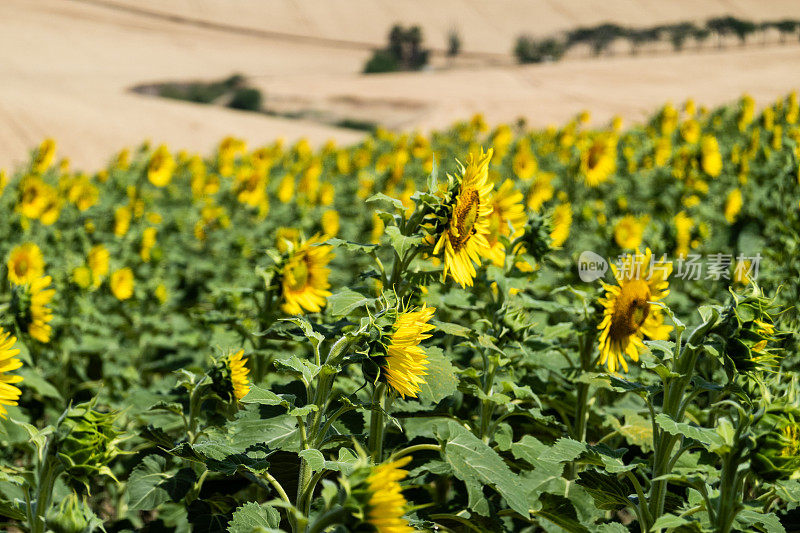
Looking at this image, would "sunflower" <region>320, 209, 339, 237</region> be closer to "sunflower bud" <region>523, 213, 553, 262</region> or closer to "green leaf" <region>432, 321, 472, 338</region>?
"sunflower bud" <region>523, 213, 553, 262</region>

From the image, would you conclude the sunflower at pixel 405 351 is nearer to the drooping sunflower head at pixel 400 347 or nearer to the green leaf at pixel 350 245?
the drooping sunflower head at pixel 400 347

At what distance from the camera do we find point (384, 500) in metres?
1.05

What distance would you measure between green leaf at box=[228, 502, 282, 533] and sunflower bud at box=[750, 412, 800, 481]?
93cm

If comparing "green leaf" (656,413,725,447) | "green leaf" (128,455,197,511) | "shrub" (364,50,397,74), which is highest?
"shrub" (364,50,397,74)

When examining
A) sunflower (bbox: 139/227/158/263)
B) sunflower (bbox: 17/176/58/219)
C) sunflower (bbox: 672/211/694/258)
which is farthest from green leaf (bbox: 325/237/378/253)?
sunflower (bbox: 17/176/58/219)

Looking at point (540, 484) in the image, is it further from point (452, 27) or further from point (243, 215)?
point (452, 27)

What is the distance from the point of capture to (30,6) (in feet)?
182

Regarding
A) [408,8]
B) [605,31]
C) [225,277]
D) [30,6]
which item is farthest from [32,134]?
[408,8]

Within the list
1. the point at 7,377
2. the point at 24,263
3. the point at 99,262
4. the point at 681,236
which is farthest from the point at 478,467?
the point at 99,262

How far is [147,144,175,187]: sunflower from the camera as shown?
5.80 m

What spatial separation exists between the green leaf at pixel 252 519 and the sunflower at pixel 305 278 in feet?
2.54

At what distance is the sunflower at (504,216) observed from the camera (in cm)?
226

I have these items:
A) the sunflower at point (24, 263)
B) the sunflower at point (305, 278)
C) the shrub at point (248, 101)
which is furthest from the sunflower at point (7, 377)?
the shrub at point (248, 101)

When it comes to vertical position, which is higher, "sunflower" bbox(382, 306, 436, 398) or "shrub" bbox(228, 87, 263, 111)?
"shrub" bbox(228, 87, 263, 111)
